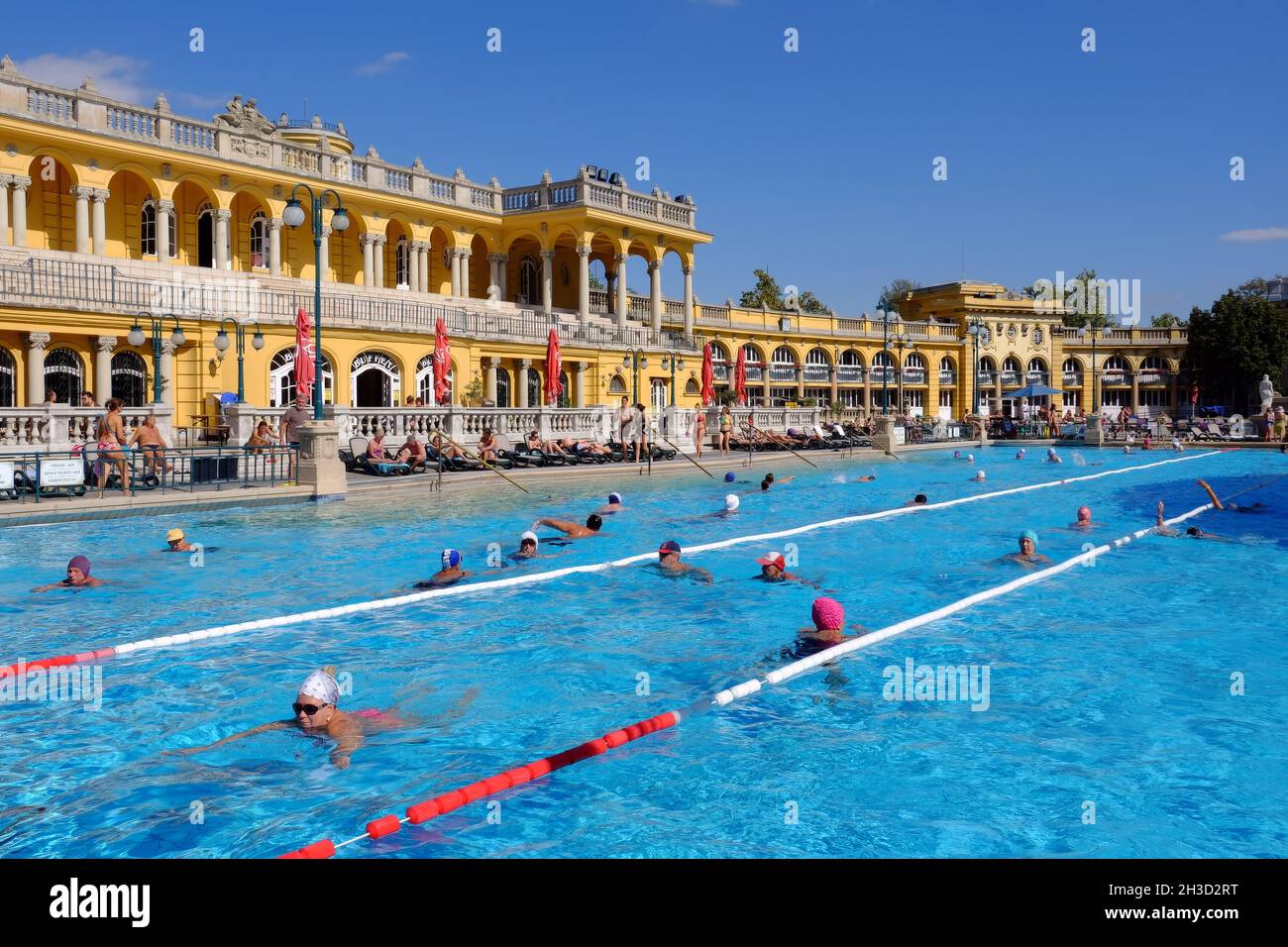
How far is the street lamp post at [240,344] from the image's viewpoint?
27.8m

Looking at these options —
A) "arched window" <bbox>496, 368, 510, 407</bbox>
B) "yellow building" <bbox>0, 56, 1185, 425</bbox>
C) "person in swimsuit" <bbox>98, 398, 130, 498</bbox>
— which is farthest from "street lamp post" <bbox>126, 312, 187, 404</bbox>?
"arched window" <bbox>496, 368, 510, 407</bbox>

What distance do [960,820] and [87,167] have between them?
33851mm

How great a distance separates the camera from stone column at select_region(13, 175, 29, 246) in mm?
29922

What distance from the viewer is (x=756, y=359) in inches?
2372

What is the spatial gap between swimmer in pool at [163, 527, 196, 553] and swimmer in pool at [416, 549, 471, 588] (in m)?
3.92

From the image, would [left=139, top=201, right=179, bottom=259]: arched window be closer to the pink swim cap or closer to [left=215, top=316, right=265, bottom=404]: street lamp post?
[left=215, top=316, right=265, bottom=404]: street lamp post

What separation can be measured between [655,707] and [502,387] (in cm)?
3291

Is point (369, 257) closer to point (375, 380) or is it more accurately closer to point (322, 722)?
point (375, 380)

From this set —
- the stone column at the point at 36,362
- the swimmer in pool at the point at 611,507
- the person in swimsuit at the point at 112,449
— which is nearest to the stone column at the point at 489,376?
the stone column at the point at 36,362

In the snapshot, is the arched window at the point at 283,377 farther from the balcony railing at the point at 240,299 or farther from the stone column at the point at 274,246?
the stone column at the point at 274,246

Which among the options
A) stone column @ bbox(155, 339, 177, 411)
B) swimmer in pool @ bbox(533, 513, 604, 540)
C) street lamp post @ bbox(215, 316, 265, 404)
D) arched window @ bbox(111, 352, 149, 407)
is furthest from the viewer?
arched window @ bbox(111, 352, 149, 407)

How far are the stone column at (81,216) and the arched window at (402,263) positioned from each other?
13454 millimetres

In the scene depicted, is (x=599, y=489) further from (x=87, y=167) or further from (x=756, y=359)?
(x=756, y=359)

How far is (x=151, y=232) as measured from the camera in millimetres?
34625
